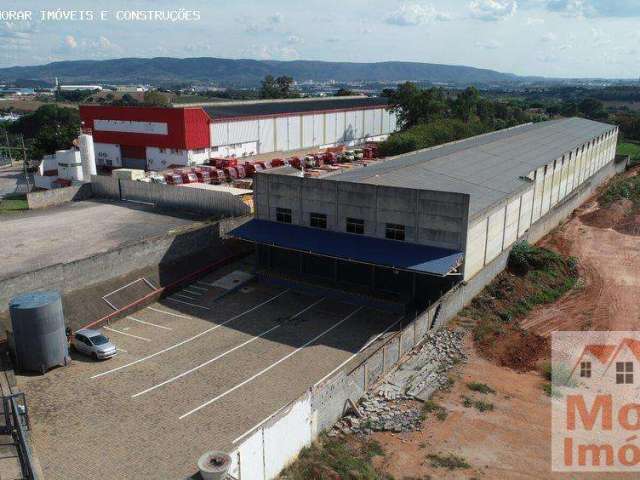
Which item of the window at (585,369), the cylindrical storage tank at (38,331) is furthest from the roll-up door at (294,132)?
the window at (585,369)

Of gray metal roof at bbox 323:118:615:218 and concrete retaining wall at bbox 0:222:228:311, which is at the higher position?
gray metal roof at bbox 323:118:615:218

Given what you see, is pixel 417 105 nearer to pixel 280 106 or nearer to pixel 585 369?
pixel 280 106

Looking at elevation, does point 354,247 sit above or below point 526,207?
below

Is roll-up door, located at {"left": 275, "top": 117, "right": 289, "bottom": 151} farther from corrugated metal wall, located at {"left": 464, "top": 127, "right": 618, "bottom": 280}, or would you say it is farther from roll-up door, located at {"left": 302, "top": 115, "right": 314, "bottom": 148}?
corrugated metal wall, located at {"left": 464, "top": 127, "right": 618, "bottom": 280}

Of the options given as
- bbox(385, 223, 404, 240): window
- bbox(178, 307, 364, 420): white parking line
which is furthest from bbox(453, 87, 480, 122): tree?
bbox(178, 307, 364, 420): white parking line

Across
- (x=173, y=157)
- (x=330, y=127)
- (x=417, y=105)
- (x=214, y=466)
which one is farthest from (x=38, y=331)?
(x=417, y=105)

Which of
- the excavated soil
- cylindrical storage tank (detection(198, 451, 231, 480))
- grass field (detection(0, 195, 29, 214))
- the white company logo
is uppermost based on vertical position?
cylindrical storage tank (detection(198, 451, 231, 480))

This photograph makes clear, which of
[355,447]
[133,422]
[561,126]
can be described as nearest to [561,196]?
[561,126]

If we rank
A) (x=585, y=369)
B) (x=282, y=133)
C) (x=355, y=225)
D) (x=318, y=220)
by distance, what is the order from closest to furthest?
(x=585, y=369)
(x=355, y=225)
(x=318, y=220)
(x=282, y=133)
